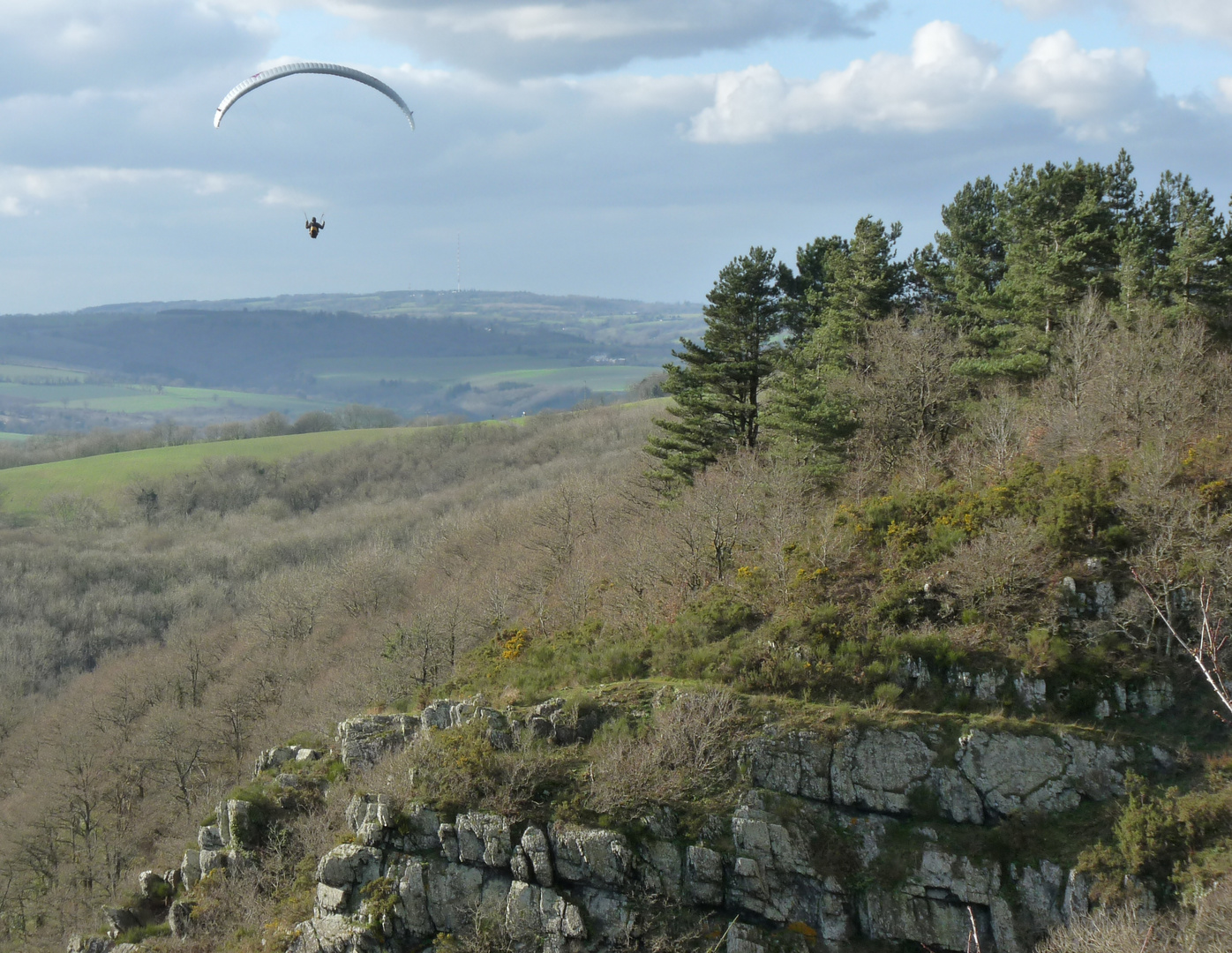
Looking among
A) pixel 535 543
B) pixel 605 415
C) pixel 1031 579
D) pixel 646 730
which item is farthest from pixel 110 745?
pixel 605 415

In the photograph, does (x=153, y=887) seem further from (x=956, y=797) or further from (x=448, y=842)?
(x=956, y=797)

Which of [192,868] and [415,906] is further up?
[415,906]

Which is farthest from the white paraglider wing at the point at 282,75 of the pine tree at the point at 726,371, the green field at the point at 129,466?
the green field at the point at 129,466

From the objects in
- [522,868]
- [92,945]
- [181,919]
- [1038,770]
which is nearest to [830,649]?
[1038,770]

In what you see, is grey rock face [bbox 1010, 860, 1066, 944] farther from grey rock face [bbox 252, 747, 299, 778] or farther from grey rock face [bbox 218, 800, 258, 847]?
grey rock face [bbox 252, 747, 299, 778]

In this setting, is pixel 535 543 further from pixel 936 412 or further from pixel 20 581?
pixel 20 581

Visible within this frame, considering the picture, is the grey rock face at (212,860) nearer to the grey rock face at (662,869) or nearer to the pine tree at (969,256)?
the grey rock face at (662,869)
